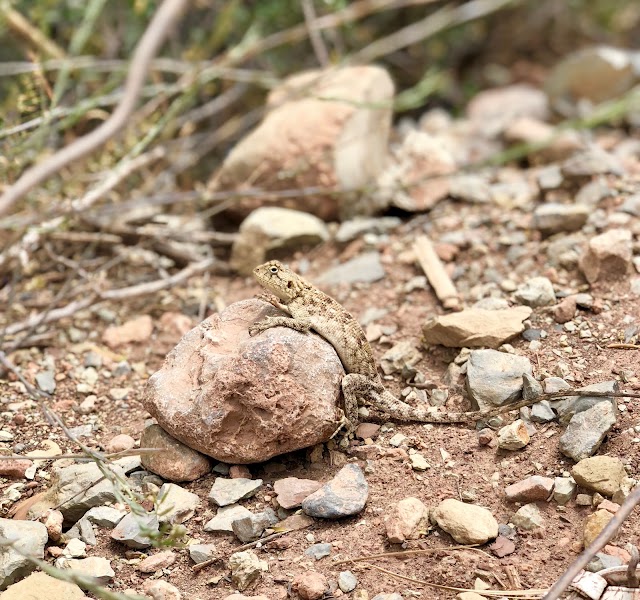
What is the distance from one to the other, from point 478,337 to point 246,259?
6.62ft

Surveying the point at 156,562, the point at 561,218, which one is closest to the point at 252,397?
the point at 156,562

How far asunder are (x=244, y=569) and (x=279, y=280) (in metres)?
1.57

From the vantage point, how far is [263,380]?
11.5 feet

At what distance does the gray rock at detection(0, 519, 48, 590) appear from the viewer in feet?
10.3

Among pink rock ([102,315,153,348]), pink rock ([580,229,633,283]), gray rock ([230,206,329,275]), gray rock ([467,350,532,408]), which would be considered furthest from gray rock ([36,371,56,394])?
pink rock ([580,229,633,283])

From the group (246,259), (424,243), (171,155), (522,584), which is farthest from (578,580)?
(171,155)

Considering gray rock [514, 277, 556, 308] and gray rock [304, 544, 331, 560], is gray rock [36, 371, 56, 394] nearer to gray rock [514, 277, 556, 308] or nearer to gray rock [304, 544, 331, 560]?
gray rock [304, 544, 331, 560]

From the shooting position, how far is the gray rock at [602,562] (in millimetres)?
3035

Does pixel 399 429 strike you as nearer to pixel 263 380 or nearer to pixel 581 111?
pixel 263 380

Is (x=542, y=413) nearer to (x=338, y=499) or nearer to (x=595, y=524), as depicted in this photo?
(x=595, y=524)

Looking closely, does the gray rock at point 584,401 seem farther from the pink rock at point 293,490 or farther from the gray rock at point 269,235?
the gray rock at point 269,235

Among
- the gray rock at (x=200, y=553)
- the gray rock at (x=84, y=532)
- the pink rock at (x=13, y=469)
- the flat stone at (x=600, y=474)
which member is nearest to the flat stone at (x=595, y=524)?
the flat stone at (x=600, y=474)

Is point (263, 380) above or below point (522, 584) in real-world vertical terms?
above

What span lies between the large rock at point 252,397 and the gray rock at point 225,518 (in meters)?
0.24
